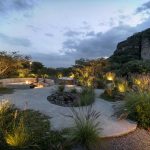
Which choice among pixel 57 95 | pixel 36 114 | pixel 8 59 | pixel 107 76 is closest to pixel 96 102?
pixel 57 95

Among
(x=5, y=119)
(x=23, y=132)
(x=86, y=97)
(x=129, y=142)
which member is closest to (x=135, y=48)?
(x=86, y=97)

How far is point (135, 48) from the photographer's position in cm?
3278

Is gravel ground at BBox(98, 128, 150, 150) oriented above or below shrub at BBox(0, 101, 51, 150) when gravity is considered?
below

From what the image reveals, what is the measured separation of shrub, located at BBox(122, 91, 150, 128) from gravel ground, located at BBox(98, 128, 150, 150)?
65 cm

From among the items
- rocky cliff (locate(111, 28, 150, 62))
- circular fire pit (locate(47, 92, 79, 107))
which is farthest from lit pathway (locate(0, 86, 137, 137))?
rocky cliff (locate(111, 28, 150, 62))

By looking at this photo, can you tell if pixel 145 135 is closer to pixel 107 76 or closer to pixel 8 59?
pixel 107 76

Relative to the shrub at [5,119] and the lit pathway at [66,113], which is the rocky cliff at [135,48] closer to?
the lit pathway at [66,113]

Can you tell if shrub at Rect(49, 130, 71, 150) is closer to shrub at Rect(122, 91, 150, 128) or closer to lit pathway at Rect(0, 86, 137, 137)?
lit pathway at Rect(0, 86, 137, 137)

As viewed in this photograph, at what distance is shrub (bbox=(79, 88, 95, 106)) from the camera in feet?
37.4

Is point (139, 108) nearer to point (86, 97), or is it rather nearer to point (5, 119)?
point (86, 97)

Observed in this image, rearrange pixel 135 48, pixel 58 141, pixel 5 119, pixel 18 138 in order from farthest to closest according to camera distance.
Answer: pixel 135 48, pixel 5 119, pixel 58 141, pixel 18 138

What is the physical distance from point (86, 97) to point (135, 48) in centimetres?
2210

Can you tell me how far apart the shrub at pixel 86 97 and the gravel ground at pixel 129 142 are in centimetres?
310

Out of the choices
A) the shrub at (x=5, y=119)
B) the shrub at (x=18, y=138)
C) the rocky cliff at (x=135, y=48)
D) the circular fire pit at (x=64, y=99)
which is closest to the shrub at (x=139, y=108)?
the circular fire pit at (x=64, y=99)
